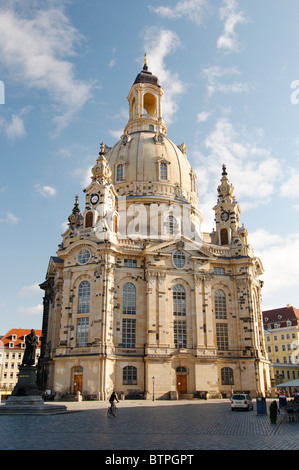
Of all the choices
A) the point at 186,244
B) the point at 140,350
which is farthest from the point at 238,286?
the point at 140,350

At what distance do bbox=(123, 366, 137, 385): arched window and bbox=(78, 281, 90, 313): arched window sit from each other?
8384 mm

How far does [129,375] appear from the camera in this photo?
5025 centimetres

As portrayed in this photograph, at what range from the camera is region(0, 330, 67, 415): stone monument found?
29.4 metres

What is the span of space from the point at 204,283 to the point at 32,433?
128 feet

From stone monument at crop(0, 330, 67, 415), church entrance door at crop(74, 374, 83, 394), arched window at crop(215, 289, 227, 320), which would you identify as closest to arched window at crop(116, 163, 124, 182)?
arched window at crop(215, 289, 227, 320)

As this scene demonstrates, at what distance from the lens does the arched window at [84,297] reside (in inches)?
2038

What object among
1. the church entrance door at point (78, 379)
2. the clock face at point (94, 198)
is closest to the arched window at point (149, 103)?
the clock face at point (94, 198)

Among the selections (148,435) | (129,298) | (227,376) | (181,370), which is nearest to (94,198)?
(129,298)

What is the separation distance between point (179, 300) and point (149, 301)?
14.8ft

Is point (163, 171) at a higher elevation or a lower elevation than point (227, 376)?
higher

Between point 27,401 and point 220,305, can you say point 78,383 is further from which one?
point 220,305

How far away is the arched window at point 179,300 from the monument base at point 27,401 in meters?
24.8

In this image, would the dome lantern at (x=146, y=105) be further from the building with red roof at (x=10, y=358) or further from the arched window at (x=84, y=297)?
the building with red roof at (x=10, y=358)
